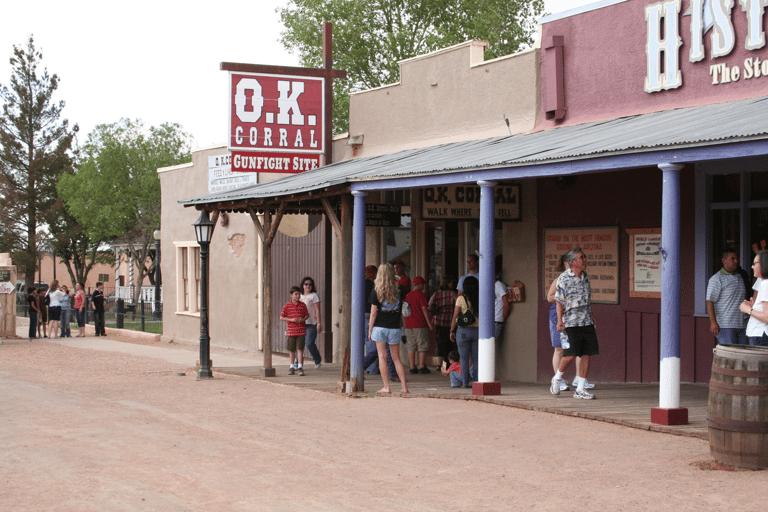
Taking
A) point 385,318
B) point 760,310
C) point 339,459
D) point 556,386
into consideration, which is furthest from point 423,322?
point 760,310

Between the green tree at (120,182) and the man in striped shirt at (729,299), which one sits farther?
the green tree at (120,182)

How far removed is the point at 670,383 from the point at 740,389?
164cm

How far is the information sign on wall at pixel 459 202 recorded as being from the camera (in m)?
12.9

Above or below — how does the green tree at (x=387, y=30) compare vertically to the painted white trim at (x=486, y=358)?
above

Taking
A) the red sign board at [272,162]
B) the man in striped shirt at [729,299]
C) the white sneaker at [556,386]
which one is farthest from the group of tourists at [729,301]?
the red sign board at [272,162]

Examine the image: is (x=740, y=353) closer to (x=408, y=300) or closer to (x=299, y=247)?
(x=408, y=300)

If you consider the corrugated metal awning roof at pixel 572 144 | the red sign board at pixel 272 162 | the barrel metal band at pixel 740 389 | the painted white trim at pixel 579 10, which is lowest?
the barrel metal band at pixel 740 389

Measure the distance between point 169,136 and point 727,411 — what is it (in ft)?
139

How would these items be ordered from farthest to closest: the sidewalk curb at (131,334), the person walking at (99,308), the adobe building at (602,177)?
the person walking at (99,308) < the sidewalk curb at (131,334) < the adobe building at (602,177)

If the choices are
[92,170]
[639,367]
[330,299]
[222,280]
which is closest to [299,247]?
[330,299]

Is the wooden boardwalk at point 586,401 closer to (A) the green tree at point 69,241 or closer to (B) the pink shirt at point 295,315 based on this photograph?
(B) the pink shirt at point 295,315

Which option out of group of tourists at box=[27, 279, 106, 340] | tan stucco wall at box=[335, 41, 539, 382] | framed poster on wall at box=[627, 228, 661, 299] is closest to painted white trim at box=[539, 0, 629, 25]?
tan stucco wall at box=[335, 41, 539, 382]

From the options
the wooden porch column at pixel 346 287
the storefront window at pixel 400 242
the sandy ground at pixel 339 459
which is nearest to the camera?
the sandy ground at pixel 339 459

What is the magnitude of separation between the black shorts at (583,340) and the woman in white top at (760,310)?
2.03 meters
